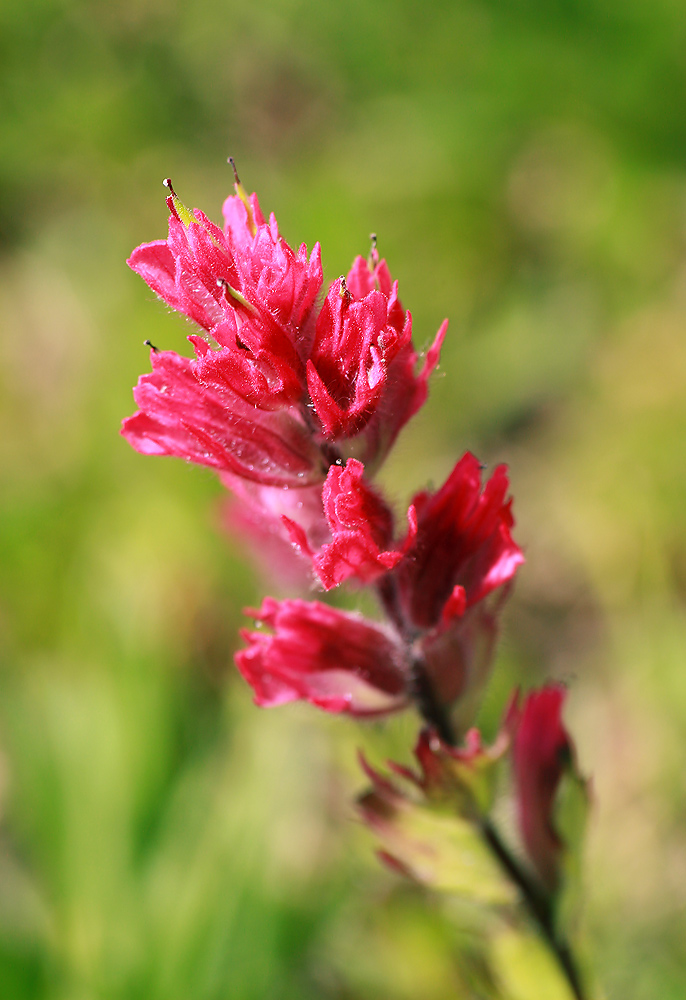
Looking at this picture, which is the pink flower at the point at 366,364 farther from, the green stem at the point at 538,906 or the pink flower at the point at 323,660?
the green stem at the point at 538,906

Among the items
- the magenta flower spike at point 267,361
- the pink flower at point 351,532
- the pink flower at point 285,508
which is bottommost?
the pink flower at point 351,532

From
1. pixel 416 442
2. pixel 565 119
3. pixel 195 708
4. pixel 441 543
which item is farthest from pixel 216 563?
pixel 565 119

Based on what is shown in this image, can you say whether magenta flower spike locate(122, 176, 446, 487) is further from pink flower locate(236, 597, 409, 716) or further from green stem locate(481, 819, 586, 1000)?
green stem locate(481, 819, 586, 1000)

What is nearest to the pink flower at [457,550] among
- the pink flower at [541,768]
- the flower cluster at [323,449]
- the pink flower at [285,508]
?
the flower cluster at [323,449]

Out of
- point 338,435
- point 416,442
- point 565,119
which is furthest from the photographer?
point 565,119

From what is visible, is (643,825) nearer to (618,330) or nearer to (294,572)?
(294,572)

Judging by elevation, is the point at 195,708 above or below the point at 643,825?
below

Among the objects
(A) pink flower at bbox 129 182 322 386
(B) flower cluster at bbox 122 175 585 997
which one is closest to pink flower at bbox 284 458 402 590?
(B) flower cluster at bbox 122 175 585 997

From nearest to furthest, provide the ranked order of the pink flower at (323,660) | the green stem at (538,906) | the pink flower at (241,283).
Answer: the pink flower at (241,283)
the pink flower at (323,660)
the green stem at (538,906)
